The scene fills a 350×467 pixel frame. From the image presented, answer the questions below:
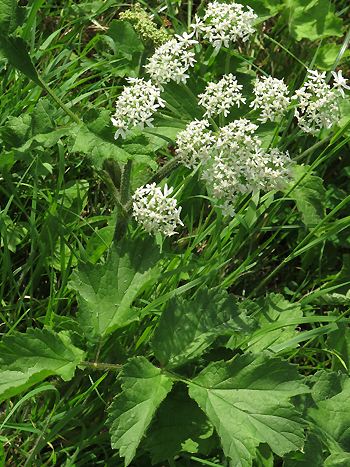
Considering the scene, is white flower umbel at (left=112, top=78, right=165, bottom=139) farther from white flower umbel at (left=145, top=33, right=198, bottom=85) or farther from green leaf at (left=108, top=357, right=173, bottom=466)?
green leaf at (left=108, top=357, right=173, bottom=466)

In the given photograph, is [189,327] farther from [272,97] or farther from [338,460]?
[272,97]

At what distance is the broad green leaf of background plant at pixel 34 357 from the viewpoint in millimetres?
2792

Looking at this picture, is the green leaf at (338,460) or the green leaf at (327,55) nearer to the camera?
the green leaf at (338,460)

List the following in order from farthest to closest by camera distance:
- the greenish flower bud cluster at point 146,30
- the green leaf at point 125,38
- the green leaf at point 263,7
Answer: the green leaf at point 263,7, the green leaf at point 125,38, the greenish flower bud cluster at point 146,30

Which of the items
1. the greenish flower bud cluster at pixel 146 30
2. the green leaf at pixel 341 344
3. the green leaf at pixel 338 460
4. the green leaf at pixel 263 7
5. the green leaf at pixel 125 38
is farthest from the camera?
the green leaf at pixel 263 7

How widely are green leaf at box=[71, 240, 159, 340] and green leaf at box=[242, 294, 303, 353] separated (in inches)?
22.7

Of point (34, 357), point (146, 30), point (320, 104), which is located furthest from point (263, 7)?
point (34, 357)

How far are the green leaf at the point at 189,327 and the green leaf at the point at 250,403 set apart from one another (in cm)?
12

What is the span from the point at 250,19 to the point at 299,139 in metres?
1.13

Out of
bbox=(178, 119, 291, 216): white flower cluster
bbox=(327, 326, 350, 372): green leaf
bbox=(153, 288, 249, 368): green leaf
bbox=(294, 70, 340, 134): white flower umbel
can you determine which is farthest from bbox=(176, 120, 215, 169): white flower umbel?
bbox=(327, 326, 350, 372): green leaf

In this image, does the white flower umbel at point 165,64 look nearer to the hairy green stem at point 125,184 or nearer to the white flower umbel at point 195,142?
the white flower umbel at point 195,142

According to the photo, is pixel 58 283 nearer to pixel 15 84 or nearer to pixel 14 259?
pixel 14 259

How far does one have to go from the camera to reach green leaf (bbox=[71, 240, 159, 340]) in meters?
2.99

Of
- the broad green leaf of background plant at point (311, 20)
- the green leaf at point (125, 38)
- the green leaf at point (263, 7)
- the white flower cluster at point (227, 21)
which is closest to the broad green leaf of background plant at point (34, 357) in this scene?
the white flower cluster at point (227, 21)
